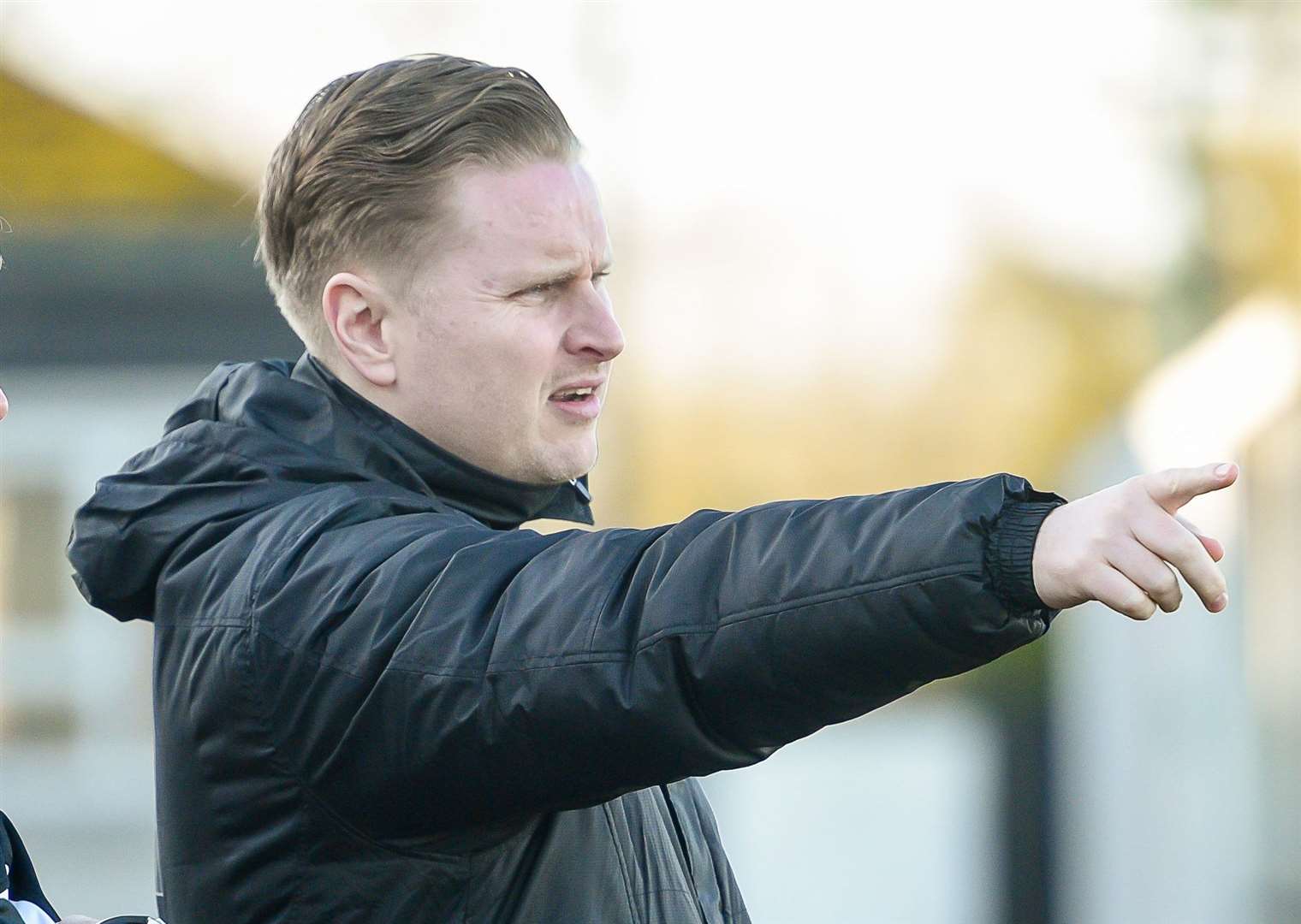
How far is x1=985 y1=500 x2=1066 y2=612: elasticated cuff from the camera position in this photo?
3.92 ft

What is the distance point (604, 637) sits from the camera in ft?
4.30

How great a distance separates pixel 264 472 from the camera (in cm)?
162

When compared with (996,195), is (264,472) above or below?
below

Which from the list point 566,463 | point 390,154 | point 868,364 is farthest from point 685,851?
point 868,364

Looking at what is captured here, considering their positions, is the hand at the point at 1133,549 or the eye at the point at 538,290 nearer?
the hand at the point at 1133,549

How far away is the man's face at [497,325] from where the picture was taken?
1.77 metres

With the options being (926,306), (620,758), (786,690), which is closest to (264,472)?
(620,758)

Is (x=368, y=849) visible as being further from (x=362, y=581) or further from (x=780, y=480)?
(x=780, y=480)

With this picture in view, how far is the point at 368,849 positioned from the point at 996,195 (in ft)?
20.0

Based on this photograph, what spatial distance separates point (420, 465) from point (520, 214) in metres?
0.27

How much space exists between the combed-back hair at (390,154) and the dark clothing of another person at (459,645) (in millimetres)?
132

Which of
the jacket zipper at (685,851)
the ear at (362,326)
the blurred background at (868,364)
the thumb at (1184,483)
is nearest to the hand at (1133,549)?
the thumb at (1184,483)

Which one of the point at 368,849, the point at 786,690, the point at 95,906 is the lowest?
the point at 95,906

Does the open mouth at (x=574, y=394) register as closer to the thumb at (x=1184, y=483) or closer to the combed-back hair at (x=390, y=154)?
the combed-back hair at (x=390, y=154)
